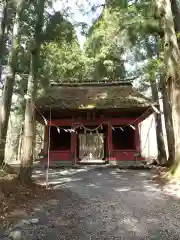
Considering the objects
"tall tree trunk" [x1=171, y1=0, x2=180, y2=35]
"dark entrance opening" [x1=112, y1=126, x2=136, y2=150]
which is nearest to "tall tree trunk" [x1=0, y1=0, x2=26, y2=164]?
"tall tree trunk" [x1=171, y1=0, x2=180, y2=35]

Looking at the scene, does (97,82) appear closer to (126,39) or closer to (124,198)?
(126,39)

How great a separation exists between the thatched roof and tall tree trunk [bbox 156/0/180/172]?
4245 millimetres

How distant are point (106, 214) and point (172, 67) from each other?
5.87m

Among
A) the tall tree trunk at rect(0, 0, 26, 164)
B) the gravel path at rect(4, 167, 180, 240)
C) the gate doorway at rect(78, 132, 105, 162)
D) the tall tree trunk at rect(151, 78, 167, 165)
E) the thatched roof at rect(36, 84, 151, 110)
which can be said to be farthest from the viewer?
the gate doorway at rect(78, 132, 105, 162)

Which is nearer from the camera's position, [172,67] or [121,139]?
[172,67]

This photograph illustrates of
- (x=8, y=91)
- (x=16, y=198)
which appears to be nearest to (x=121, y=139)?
(x=8, y=91)

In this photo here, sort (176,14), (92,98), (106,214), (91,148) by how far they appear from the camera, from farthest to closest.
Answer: (91,148)
(92,98)
(176,14)
(106,214)

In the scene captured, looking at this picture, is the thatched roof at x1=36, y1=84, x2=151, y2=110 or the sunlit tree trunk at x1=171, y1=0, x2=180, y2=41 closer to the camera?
the sunlit tree trunk at x1=171, y1=0, x2=180, y2=41

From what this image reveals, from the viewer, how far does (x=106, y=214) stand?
5.58m

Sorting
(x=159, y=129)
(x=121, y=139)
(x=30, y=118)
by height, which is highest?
(x=159, y=129)

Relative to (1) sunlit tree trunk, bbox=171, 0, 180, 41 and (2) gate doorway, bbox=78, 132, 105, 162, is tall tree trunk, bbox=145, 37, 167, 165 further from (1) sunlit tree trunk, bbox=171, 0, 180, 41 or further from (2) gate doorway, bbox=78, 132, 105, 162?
(2) gate doorway, bbox=78, 132, 105, 162

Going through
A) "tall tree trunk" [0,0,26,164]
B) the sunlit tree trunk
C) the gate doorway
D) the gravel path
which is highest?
the sunlit tree trunk

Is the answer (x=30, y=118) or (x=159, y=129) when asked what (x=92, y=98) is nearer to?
(x=159, y=129)

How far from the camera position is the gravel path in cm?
451
